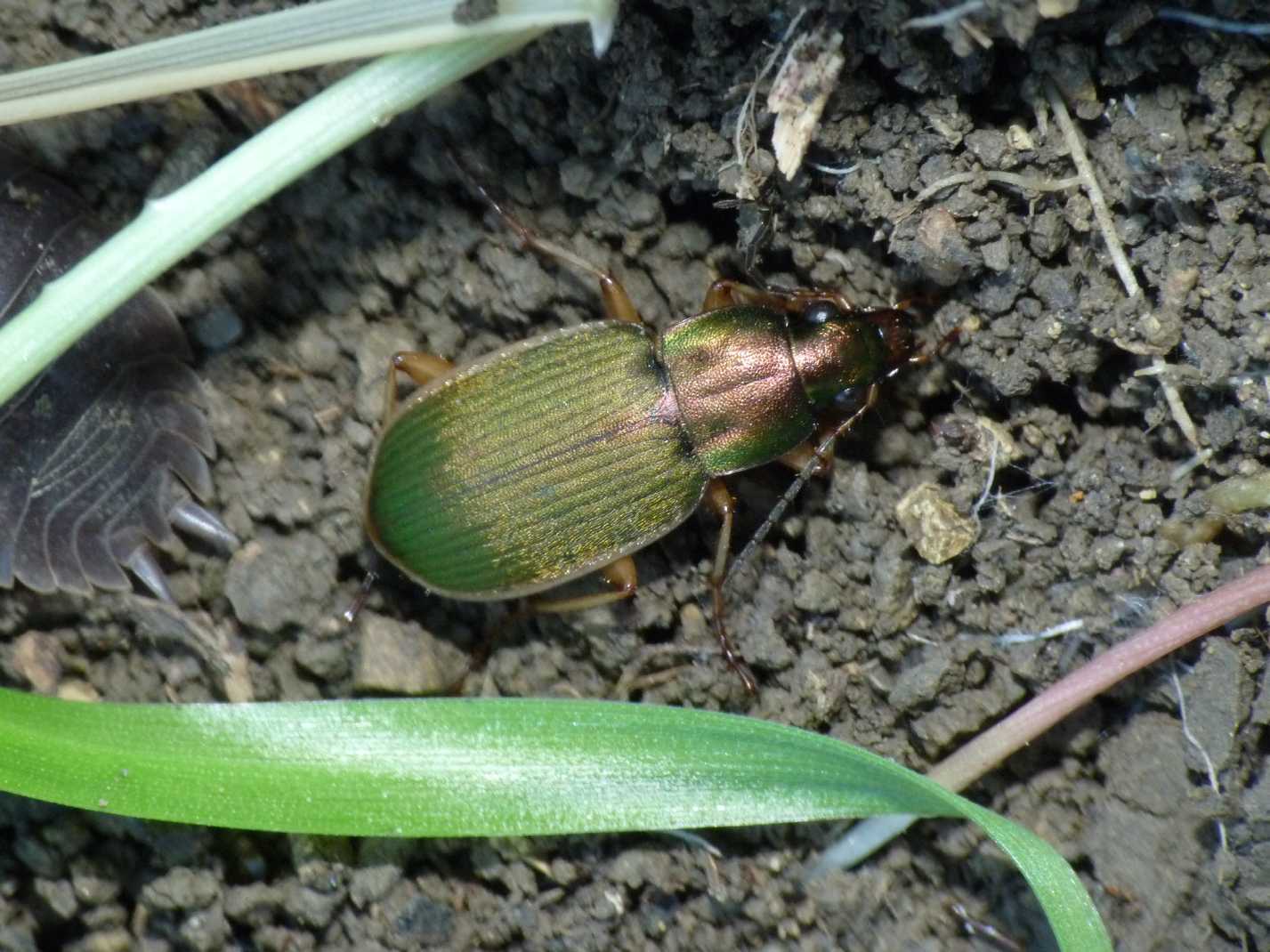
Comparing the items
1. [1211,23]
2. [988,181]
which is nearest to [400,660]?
[988,181]

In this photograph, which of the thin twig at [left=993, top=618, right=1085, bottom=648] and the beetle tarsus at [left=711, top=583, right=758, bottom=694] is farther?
the beetle tarsus at [left=711, top=583, right=758, bottom=694]

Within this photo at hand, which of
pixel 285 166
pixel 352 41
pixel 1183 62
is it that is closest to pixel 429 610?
pixel 285 166

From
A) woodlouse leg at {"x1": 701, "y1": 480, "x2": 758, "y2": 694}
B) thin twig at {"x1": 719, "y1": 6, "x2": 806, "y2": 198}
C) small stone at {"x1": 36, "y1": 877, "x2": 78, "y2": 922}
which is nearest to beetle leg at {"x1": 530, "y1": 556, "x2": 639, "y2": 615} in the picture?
woodlouse leg at {"x1": 701, "y1": 480, "x2": 758, "y2": 694}

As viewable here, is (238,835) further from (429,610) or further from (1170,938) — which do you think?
(1170,938)

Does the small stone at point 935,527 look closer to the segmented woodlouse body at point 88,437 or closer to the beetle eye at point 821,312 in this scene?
the beetle eye at point 821,312

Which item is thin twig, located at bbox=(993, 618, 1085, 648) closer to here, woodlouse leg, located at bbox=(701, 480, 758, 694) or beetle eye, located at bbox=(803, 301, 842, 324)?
woodlouse leg, located at bbox=(701, 480, 758, 694)

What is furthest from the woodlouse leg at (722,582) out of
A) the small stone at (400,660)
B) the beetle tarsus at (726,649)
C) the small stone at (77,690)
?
the small stone at (77,690)

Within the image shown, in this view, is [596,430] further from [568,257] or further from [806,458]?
[806,458]
